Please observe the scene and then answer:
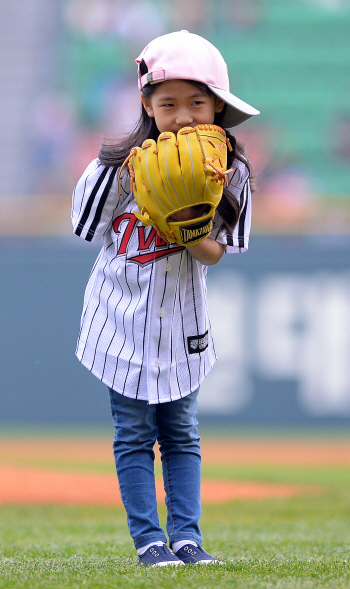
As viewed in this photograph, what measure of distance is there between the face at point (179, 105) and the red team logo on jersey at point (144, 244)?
256 mm

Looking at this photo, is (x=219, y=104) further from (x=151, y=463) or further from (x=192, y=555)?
(x=192, y=555)

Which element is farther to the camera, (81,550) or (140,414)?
(81,550)

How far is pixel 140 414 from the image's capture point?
2150 millimetres

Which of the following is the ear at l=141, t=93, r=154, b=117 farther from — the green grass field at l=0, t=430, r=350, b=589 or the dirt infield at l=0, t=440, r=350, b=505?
the dirt infield at l=0, t=440, r=350, b=505

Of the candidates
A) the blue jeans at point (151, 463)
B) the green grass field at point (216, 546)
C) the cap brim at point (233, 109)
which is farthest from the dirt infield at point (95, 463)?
the cap brim at point (233, 109)

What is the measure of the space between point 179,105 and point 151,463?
92cm

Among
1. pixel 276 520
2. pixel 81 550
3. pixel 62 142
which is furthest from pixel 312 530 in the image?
pixel 62 142

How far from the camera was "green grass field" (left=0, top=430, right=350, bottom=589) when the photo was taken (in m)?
1.79

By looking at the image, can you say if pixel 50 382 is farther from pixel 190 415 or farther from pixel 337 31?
pixel 337 31

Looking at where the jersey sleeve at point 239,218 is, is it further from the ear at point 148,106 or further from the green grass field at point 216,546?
the green grass field at point 216,546

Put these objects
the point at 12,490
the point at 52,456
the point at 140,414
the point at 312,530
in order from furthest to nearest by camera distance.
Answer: the point at 52,456, the point at 12,490, the point at 312,530, the point at 140,414

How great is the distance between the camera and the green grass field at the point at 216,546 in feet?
5.87

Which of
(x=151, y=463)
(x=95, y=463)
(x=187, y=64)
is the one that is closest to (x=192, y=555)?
(x=151, y=463)

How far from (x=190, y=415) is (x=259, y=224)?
5387mm
